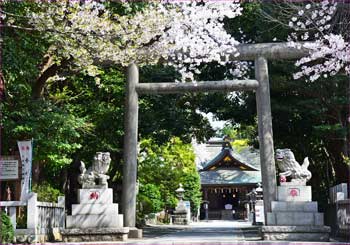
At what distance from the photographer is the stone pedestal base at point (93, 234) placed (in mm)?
11641

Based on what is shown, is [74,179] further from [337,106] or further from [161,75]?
[337,106]

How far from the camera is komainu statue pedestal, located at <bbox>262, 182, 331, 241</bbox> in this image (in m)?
11.6

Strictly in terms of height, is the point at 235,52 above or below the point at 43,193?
above

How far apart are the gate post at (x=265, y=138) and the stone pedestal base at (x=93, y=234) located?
3.71 meters

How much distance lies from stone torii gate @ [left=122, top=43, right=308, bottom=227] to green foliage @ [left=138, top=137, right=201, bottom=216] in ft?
17.4

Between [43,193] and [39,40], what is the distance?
454cm

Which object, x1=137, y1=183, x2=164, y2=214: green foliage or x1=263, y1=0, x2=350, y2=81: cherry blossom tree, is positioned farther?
x1=137, y1=183, x2=164, y2=214: green foliage

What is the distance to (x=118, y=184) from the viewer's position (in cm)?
2014

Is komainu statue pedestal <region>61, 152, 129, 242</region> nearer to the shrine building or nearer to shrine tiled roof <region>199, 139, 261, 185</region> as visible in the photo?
the shrine building

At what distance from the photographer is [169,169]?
24.7 metres

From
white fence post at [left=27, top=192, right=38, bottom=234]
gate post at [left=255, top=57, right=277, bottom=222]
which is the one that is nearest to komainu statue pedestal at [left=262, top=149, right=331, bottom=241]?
gate post at [left=255, top=57, right=277, bottom=222]

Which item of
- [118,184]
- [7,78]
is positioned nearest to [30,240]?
[7,78]

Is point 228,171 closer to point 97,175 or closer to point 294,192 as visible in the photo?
point 294,192

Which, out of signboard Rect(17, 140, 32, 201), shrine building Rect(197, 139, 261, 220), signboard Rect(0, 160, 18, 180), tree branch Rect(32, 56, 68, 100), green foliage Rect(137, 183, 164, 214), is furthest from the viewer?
shrine building Rect(197, 139, 261, 220)
